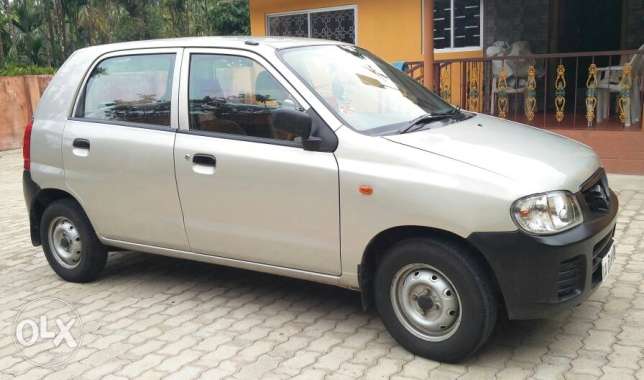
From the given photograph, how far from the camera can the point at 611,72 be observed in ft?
28.4

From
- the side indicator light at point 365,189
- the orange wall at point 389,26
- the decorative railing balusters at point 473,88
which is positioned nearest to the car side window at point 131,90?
the side indicator light at point 365,189

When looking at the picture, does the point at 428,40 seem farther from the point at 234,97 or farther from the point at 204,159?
the point at 204,159

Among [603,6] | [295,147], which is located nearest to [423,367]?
[295,147]

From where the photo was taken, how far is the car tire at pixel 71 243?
498 centimetres

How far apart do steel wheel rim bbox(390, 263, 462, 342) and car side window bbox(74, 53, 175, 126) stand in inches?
77.8

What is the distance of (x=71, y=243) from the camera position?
5.11 meters

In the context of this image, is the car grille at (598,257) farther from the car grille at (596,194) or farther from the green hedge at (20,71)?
the green hedge at (20,71)

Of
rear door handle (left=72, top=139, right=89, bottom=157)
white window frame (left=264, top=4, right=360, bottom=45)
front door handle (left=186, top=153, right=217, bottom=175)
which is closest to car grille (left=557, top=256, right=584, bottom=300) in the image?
front door handle (left=186, top=153, right=217, bottom=175)

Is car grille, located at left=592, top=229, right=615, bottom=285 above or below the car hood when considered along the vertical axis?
below

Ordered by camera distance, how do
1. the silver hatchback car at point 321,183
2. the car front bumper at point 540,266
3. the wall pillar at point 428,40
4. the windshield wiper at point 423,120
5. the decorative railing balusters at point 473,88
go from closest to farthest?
the car front bumper at point 540,266, the silver hatchback car at point 321,183, the windshield wiper at point 423,120, the wall pillar at point 428,40, the decorative railing balusters at point 473,88

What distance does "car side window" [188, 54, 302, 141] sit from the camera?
13.1 ft

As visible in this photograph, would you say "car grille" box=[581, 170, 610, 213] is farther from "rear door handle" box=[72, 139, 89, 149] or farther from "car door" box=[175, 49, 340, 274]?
"rear door handle" box=[72, 139, 89, 149]

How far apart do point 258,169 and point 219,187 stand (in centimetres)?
34

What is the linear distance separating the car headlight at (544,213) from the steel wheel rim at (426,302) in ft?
1.67
